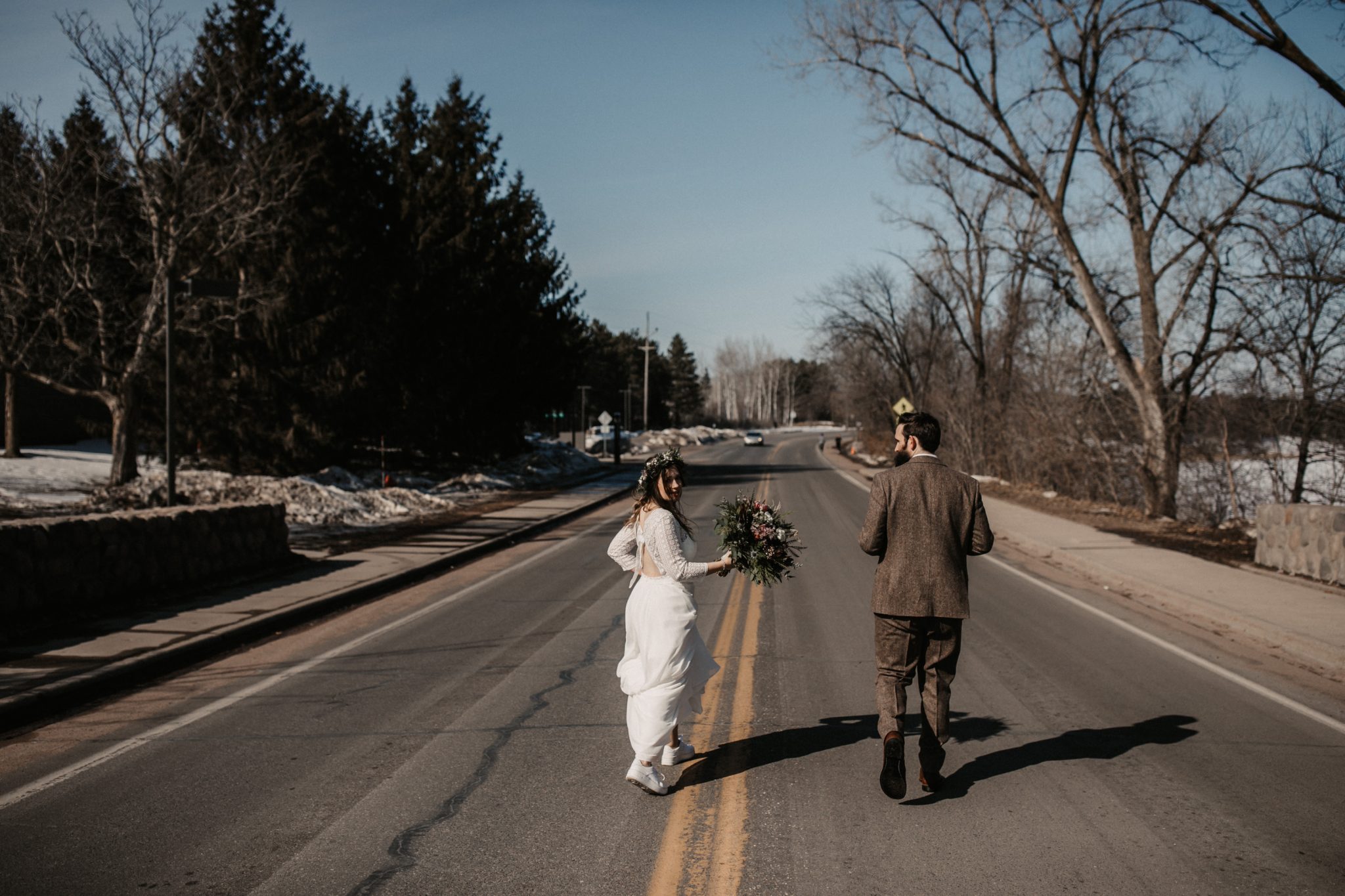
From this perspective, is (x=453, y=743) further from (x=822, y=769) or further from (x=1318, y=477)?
(x=1318, y=477)

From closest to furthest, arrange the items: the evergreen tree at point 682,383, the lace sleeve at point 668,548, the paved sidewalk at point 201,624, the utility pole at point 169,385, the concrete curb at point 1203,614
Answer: the lace sleeve at point 668,548 < the paved sidewalk at point 201,624 < the concrete curb at point 1203,614 < the utility pole at point 169,385 < the evergreen tree at point 682,383

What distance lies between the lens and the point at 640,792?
5203 mm

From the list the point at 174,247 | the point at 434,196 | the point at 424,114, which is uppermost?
the point at 424,114

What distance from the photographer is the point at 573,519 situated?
2245cm

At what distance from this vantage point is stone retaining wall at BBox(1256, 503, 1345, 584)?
12.6 meters

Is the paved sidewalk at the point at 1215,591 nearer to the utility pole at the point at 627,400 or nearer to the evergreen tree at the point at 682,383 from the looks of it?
the utility pole at the point at 627,400

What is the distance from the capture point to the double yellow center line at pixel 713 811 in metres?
4.12

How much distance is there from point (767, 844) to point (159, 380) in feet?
72.6

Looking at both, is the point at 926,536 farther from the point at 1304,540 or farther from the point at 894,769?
the point at 1304,540

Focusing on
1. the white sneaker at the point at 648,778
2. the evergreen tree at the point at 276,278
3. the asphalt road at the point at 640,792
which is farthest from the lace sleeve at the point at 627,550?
the evergreen tree at the point at 276,278

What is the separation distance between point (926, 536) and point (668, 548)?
1.36 meters

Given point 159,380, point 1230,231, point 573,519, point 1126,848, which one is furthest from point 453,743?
point 1230,231

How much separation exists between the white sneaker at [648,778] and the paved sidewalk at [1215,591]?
651 centimetres

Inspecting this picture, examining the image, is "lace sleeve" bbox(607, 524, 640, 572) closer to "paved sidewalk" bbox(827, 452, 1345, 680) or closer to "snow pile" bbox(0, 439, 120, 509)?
"paved sidewalk" bbox(827, 452, 1345, 680)
